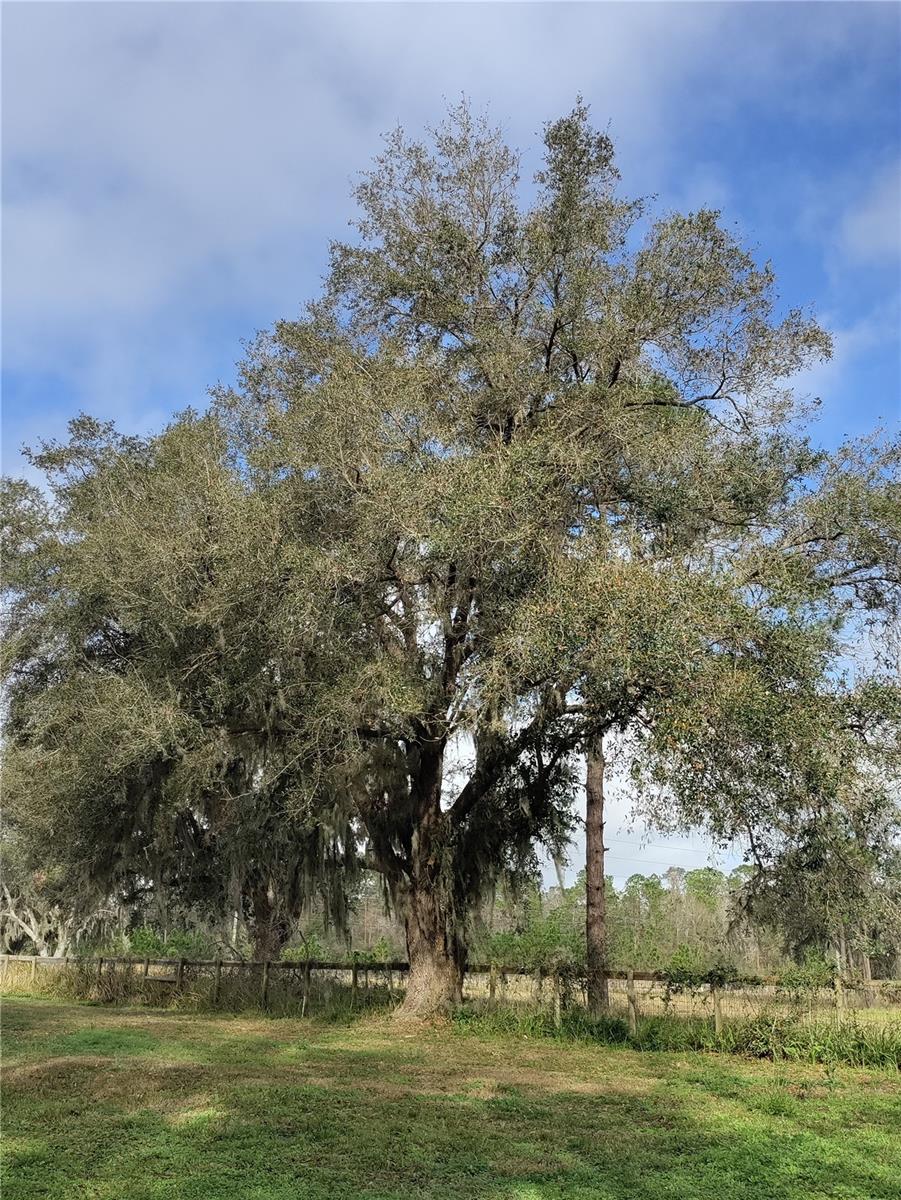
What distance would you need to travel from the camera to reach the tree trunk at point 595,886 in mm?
12477

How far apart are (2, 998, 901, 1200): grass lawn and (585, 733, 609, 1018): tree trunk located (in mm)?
1584

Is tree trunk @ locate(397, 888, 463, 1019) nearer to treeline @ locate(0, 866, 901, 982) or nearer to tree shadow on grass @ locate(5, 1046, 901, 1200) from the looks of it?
treeline @ locate(0, 866, 901, 982)

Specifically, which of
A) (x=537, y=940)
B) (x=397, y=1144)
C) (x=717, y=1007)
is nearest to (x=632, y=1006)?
(x=717, y=1007)

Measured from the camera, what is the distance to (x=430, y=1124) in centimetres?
669

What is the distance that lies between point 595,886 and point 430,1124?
26.2ft

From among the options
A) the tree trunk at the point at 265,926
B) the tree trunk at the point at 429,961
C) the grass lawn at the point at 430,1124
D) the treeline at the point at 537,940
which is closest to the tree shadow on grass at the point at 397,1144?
the grass lawn at the point at 430,1124

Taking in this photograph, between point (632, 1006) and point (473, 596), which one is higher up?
point (473, 596)

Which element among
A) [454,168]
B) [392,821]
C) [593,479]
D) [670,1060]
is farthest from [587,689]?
[454,168]

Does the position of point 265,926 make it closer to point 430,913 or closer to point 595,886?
point 430,913

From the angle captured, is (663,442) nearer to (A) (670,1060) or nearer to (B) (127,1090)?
(A) (670,1060)

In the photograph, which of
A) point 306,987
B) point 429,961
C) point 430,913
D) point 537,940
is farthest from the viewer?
point 537,940

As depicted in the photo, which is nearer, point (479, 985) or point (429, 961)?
point (429, 961)

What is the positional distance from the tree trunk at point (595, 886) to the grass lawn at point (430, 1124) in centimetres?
158

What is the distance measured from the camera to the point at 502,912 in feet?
48.7
